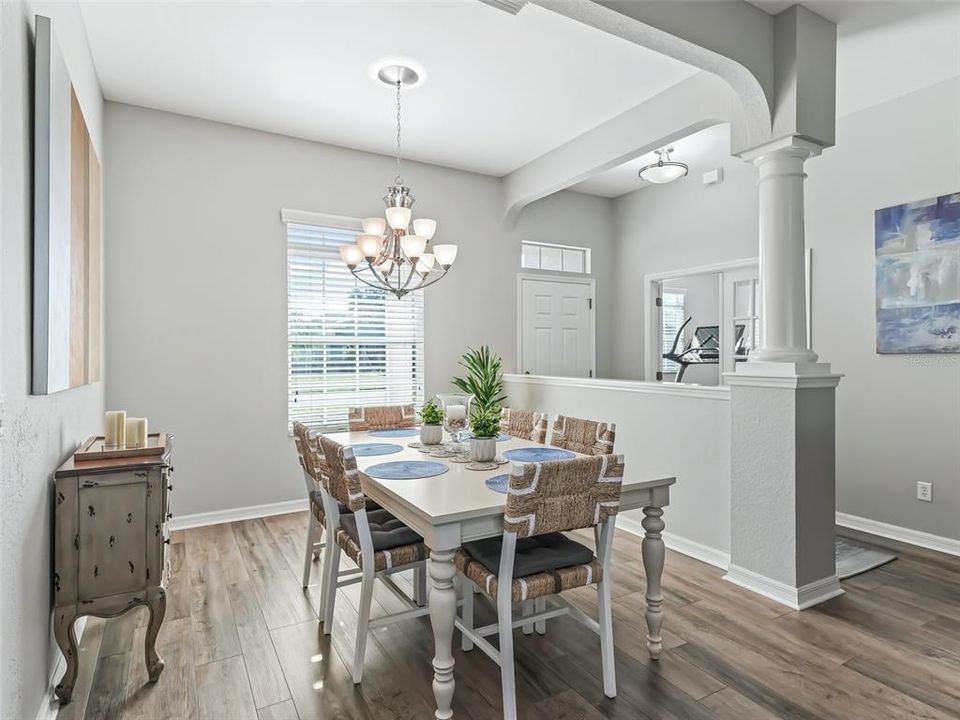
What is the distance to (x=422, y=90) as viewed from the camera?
11.8ft

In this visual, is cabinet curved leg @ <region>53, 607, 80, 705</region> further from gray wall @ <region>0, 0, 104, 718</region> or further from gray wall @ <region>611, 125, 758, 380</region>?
gray wall @ <region>611, 125, 758, 380</region>

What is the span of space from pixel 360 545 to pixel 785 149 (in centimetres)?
280

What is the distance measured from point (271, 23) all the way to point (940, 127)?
4.06m

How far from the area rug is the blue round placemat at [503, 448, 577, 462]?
1.85 meters

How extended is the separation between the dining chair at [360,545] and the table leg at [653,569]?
2.97 ft

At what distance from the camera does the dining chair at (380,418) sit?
11.8ft

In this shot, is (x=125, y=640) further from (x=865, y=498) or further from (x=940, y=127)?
(x=940, y=127)

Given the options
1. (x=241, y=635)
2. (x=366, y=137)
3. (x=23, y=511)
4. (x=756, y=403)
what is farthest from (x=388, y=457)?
(x=366, y=137)

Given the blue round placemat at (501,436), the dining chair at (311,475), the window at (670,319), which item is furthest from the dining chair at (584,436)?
the window at (670,319)

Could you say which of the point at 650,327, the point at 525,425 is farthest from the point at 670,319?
the point at 525,425

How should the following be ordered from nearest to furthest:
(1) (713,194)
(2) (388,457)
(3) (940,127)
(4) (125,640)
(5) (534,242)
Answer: (4) (125,640), (2) (388,457), (3) (940,127), (1) (713,194), (5) (534,242)

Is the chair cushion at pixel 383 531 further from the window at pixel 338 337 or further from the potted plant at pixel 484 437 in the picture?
the window at pixel 338 337

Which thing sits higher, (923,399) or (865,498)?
(923,399)

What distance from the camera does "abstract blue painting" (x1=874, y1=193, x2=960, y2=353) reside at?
351 cm
